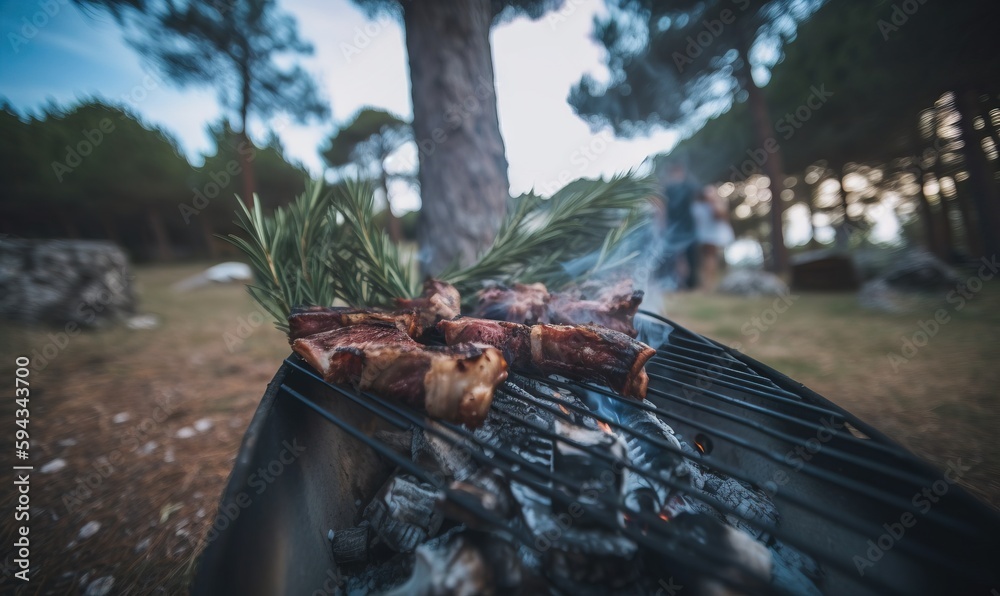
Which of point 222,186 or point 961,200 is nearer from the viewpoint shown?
point 961,200

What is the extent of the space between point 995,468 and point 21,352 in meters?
7.15

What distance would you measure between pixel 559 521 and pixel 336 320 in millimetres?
939

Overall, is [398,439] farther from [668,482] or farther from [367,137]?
[367,137]

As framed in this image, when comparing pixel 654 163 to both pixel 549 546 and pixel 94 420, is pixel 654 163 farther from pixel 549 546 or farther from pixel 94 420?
pixel 94 420

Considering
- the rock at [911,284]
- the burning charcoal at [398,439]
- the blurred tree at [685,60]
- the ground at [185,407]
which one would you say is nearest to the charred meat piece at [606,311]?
the burning charcoal at [398,439]

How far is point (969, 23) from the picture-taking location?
4.12m

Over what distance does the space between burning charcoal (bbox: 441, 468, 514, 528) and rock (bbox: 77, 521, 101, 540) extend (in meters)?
1.60

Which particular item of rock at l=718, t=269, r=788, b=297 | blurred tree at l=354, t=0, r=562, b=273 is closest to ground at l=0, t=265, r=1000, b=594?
blurred tree at l=354, t=0, r=562, b=273

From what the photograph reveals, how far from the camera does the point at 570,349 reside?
1.10 metres

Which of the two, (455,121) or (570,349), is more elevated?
(455,121)

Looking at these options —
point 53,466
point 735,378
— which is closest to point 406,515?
point 735,378

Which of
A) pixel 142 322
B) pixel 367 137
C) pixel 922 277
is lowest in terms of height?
pixel 922 277

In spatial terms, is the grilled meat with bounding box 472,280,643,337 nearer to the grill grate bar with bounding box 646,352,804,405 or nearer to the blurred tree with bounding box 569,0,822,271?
the grill grate bar with bounding box 646,352,804,405

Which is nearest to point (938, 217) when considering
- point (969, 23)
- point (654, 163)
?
point (969, 23)
